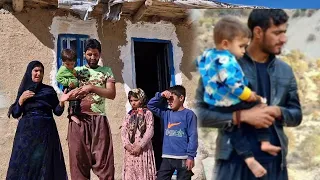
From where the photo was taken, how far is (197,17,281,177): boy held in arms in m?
2.29

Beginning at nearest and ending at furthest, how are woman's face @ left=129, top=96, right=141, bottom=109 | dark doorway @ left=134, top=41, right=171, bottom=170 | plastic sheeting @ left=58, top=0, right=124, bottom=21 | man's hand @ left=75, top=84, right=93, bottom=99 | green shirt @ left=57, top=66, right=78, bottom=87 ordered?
man's hand @ left=75, top=84, right=93, bottom=99, green shirt @ left=57, top=66, right=78, bottom=87, woman's face @ left=129, top=96, right=141, bottom=109, plastic sheeting @ left=58, top=0, right=124, bottom=21, dark doorway @ left=134, top=41, right=171, bottom=170

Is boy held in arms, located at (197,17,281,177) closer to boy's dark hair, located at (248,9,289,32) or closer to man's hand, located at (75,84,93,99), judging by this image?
boy's dark hair, located at (248,9,289,32)

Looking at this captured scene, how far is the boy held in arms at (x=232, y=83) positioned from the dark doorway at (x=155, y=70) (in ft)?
19.6

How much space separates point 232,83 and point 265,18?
0.37m

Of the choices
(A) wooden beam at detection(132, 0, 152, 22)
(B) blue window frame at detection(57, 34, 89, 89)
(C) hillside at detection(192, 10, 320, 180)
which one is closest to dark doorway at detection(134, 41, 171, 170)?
(A) wooden beam at detection(132, 0, 152, 22)

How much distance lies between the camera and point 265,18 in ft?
7.97

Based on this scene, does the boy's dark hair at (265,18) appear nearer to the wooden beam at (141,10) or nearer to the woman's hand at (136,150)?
the woman's hand at (136,150)

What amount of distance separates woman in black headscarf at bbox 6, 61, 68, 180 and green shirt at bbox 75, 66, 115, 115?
0.80 feet

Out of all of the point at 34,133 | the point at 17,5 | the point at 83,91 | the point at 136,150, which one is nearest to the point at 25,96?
the point at 34,133

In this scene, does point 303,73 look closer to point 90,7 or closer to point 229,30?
point 229,30

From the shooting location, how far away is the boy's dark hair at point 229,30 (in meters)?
2.38

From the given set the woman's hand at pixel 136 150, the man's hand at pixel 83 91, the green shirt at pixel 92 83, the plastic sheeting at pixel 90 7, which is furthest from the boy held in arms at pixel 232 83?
the plastic sheeting at pixel 90 7

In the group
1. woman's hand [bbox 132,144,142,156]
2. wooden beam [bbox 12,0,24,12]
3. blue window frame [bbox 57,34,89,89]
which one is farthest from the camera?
blue window frame [bbox 57,34,89,89]

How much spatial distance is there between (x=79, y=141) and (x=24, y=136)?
0.55 metres
